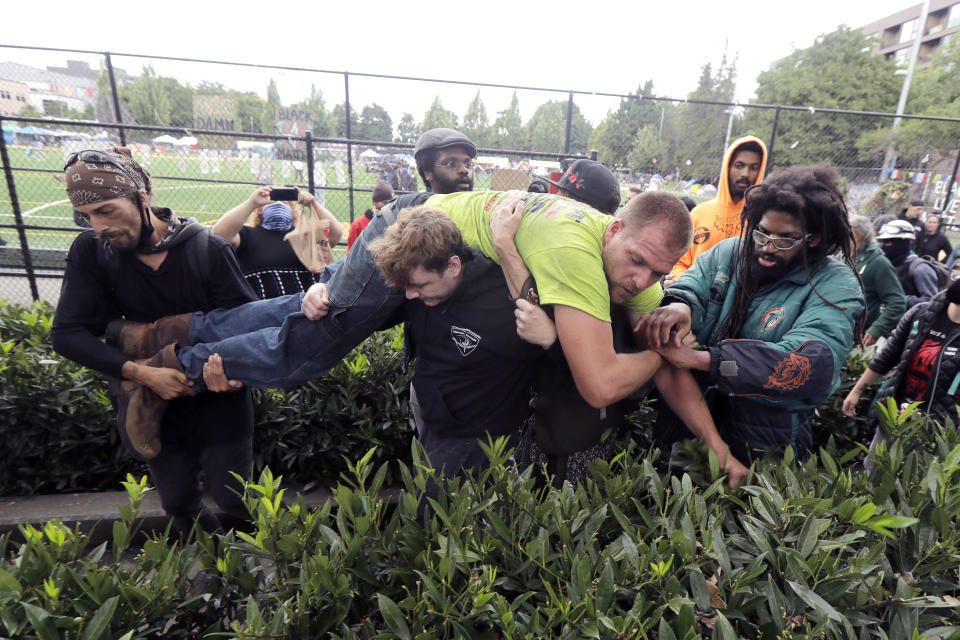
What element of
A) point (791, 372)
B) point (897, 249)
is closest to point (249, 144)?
point (791, 372)

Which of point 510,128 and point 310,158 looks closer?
point 310,158

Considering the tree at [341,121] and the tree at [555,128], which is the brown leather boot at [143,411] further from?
the tree at [555,128]

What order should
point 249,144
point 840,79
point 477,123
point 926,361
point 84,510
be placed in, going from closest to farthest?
point 926,361 → point 84,510 → point 249,144 → point 477,123 → point 840,79

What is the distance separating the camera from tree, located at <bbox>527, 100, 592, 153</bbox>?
753 cm

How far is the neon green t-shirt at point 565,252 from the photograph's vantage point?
1.63m

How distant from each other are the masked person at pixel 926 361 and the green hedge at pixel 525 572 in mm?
1485

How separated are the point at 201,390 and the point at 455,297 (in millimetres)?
1200

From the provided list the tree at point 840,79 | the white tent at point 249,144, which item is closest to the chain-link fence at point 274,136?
the white tent at point 249,144

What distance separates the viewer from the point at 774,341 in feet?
6.15

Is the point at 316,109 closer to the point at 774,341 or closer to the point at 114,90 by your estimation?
the point at 114,90

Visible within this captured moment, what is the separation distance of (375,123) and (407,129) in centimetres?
62

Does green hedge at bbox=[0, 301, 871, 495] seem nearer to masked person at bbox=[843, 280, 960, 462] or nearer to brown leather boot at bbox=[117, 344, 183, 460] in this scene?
masked person at bbox=[843, 280, 960, 462]

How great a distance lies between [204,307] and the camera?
2.34m

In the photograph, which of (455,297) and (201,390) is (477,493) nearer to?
(455,297)
